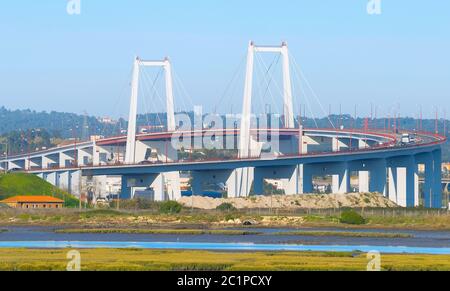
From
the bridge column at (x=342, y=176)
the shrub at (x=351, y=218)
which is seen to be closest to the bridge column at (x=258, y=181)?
the bridge column at (x=342, y=176)

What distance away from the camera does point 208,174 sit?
4289 inches

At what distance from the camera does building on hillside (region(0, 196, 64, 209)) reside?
92231 millimetres

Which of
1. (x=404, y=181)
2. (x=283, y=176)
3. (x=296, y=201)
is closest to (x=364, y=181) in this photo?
(x=404, y=181)

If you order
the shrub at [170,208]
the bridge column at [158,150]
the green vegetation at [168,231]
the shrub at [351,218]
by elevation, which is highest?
the bridge column at [158,150]

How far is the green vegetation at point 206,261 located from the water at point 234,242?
399cm

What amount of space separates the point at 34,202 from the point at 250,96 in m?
21.8

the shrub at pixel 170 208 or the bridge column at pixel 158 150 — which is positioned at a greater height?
the bridge column at pixel 158 150

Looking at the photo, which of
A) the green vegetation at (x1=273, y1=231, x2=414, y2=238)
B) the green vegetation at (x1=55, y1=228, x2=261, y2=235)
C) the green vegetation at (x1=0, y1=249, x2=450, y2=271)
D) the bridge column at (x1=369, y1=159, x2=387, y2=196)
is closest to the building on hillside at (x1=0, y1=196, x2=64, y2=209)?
the green vegetation at (x1=55, y1=228, x2=261, y2=235)

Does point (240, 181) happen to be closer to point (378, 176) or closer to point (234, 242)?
point (378, 176)

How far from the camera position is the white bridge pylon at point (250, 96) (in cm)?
10362

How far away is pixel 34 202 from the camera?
92.6 metres

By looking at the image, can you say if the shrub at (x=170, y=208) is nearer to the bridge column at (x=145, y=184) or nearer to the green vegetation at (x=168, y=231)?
the bridge column at (x=145, y=184)

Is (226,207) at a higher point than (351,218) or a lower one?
higher
